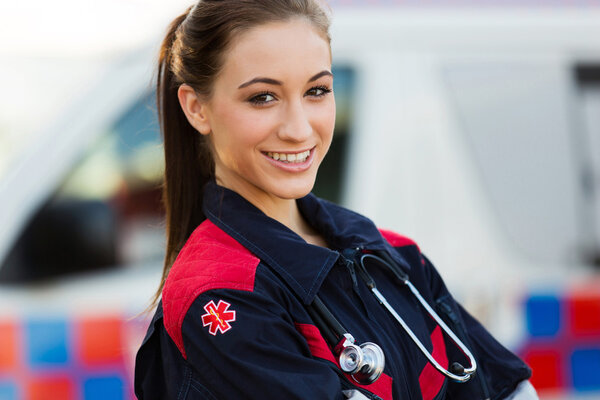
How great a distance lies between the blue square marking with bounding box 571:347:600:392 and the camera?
9.62 ft

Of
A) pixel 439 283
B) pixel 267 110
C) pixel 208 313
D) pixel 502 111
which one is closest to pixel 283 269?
pixel 208 313

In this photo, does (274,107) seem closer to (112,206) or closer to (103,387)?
(112,206)

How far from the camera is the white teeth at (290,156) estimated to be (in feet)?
4.49

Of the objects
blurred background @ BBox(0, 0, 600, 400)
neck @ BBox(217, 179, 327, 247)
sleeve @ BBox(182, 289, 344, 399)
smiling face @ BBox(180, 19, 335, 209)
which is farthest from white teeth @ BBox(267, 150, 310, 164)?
blurred background @ BBox(0, 0, 600, 400)

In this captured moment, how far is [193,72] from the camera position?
55.1 inches

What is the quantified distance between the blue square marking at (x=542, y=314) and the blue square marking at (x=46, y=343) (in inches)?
63.0

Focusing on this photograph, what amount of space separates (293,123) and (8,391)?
1.93 meters

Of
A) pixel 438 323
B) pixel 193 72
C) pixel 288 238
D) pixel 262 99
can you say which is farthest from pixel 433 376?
pixel 193 72

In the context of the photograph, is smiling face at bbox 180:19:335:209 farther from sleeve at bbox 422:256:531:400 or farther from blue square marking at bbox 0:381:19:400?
blue square marking at bbox 0:381:19:400

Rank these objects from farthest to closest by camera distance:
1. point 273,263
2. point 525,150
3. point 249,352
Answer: point 525,150 → point 273,263 → point 249,352

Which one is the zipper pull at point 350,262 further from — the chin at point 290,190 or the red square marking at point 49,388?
the red square marking at point 49,388

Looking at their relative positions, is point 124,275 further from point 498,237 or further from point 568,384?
point 568,384

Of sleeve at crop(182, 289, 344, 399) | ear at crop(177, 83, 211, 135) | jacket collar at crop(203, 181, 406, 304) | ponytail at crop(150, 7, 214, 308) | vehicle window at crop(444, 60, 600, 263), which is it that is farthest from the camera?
vehicle window at crop(444, 60, 600, 263)

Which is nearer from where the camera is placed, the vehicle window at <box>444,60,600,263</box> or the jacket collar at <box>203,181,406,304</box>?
the jacket collar at <box>203,181,406,304</box>
